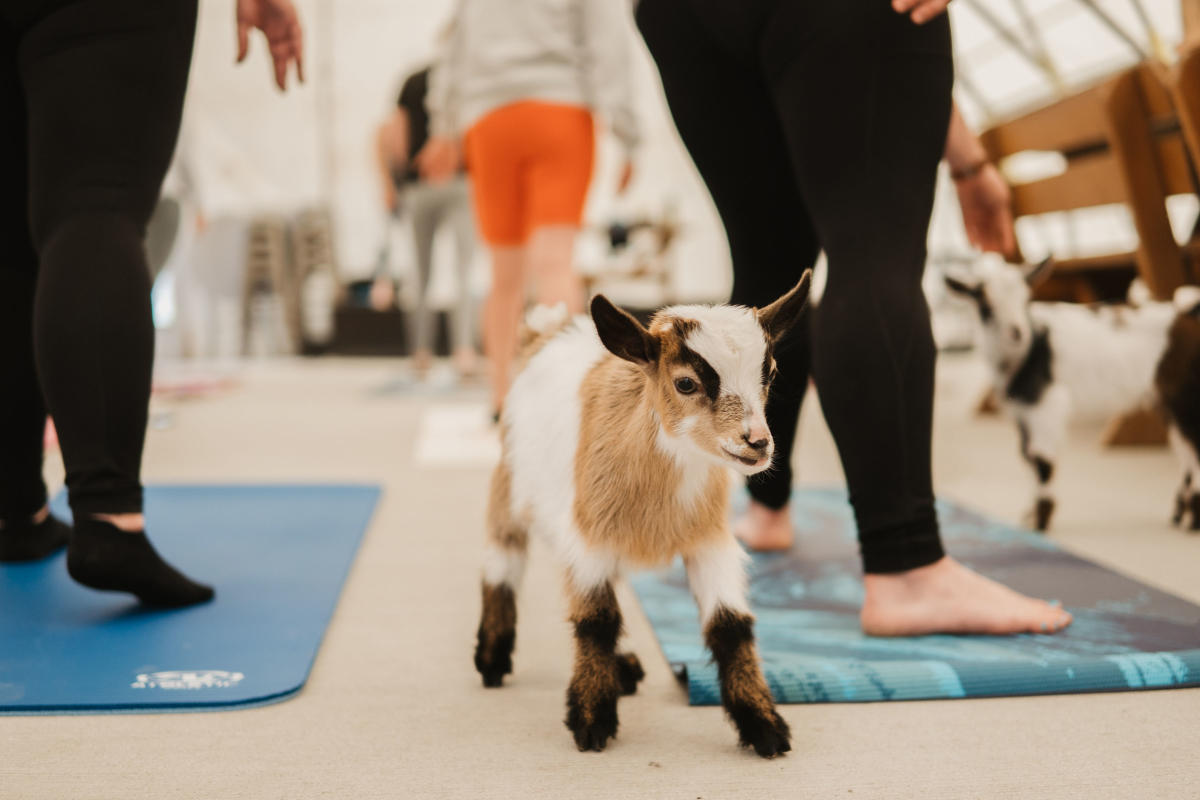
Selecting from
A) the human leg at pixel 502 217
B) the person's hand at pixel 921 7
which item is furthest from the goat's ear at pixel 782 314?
the human leg at pixel 502 217

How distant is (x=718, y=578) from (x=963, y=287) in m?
1.34

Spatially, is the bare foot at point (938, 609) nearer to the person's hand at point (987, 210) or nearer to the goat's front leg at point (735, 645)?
the goat's front leg at point (735, 645)

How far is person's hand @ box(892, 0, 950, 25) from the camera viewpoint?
3.93ft

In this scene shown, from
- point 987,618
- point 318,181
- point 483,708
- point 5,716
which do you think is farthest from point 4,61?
point 318,181

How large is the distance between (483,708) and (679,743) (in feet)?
0.79

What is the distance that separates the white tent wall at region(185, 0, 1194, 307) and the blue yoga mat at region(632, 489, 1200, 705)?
8.43 metres

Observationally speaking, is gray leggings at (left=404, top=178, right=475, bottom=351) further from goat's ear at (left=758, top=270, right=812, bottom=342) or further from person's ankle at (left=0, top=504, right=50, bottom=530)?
goat's ear at (left=758, top=270, right=812, bottom=342)

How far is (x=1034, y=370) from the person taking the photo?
82.3 inches

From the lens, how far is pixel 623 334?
0.92 meters

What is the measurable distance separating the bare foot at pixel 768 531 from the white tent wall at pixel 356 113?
27.0 ft

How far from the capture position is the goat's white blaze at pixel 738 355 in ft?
2.94

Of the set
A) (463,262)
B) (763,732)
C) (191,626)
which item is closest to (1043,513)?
(763,732)

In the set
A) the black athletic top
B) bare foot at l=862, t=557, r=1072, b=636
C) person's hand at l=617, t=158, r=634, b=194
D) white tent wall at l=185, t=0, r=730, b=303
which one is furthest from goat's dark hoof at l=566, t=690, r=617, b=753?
white tent wall at l=185, t=0, r=730, b=303

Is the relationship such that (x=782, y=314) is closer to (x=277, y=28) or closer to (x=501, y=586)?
(x=501, y=586)
